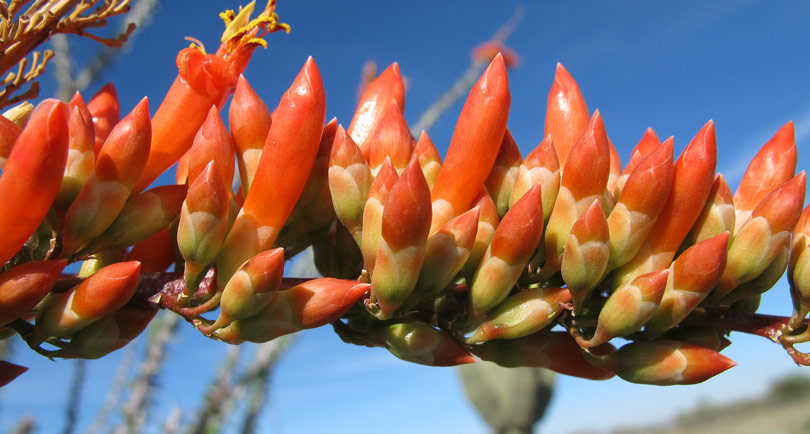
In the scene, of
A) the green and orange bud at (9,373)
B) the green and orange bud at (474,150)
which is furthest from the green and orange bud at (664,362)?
the green and orange bud at (9,373)

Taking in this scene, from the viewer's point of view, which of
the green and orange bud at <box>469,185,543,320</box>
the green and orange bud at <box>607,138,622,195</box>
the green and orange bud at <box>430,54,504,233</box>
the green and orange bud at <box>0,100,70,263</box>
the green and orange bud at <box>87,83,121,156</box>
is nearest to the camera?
the green and orange bud at <box>0,100,70,263</box>

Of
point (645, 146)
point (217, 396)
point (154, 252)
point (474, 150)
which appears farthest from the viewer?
point (217, 396)

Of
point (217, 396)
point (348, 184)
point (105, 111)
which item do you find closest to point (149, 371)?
point (217, 396)

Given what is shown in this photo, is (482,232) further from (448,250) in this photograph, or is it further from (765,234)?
(765,234)

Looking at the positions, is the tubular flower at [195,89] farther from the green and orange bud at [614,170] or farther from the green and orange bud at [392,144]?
the green and orange bud at [614,170]

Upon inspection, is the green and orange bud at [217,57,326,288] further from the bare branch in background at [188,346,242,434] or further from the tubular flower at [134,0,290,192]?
the bare branch in background at [188,346,242,434]

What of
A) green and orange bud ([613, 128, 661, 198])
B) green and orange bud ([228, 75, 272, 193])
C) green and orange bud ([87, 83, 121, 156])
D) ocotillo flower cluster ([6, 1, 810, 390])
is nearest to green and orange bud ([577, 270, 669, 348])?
ocotillo flower cluster ([6, 1, 810, 390])
